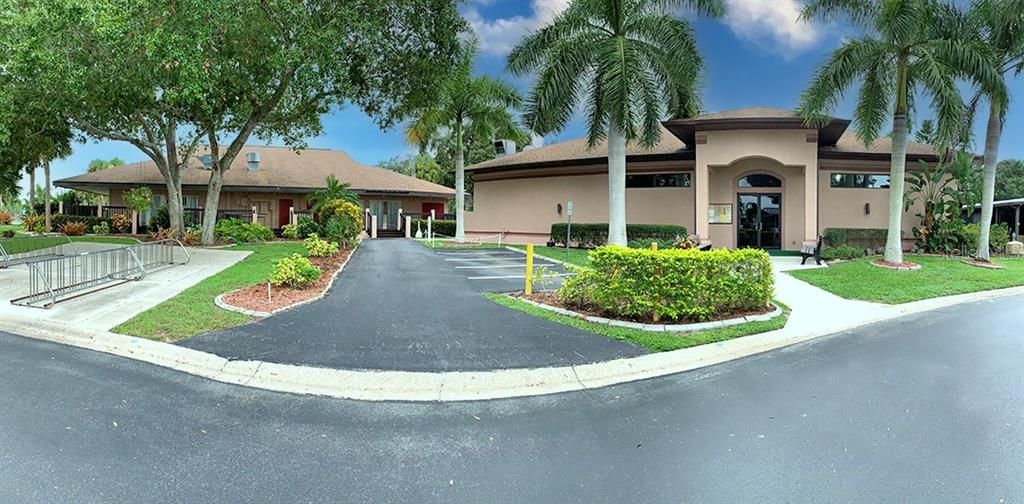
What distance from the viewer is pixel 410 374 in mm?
5992

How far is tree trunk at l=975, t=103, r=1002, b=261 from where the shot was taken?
1758cm

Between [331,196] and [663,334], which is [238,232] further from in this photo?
[663,334]

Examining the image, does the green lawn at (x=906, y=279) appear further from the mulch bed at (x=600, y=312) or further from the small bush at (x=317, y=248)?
the small bush at (x=317, y=248)

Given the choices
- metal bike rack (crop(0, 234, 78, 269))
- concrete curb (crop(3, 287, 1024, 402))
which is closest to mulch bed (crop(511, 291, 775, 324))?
concrete curb (crop(3, 287, 1024, 402))

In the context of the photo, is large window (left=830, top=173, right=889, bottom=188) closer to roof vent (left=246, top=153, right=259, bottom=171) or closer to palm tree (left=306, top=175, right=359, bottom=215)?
palm tree (left=306, top=175, right=359, bottom=215)

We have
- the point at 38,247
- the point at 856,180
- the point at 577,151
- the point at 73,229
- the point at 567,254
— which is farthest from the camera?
the point at 73,229

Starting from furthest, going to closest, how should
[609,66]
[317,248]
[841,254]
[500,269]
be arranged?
1. [841,254]
2. [500,269]
3. [317,248]
4. [609,66]

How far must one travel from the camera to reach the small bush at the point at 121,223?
28875 millimetres

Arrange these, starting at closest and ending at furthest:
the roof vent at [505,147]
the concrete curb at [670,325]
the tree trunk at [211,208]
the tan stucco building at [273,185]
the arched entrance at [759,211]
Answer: the concrete curb at [670,325] < the tree trunk at [211,208] < the arched entrance at [759,211] < the tan stucco building at [273,185] < the roof vent at [505,147]

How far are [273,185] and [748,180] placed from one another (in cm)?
2506

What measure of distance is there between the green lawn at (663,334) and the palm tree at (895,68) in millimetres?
10183

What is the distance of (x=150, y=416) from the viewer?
475 cm

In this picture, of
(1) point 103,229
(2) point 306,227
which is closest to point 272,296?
(2) point 306,227

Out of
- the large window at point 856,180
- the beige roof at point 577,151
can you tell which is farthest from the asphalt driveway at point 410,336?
the large window at point 856,180
